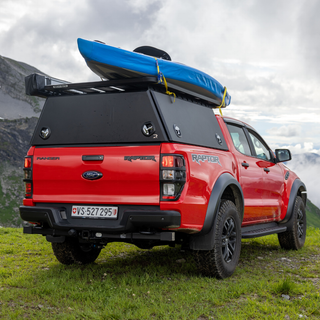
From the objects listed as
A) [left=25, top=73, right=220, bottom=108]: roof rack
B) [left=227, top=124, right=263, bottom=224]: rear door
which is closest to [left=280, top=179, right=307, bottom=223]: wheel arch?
[left=227, top=124, right=263, bottom=224]: rear door

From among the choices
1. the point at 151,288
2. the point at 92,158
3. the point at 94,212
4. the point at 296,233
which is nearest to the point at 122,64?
the point at 92,158

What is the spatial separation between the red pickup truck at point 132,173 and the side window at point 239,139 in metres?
0.55

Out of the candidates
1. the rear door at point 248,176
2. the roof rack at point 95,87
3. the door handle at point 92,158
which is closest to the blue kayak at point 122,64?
the roof rack at point 95,87

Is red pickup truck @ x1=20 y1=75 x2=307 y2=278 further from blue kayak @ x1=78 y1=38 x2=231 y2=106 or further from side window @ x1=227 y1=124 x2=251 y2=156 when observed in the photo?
side window @ x1=227 y1=124 x2=251 y2=156

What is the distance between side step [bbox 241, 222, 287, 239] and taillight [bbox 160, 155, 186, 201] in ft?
5.77

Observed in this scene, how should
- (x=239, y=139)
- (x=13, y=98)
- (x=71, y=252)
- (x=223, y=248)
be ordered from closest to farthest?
(x=223, y=248) → (x=71, y=252) → (x=239, y=139) → (x=13, y=98)

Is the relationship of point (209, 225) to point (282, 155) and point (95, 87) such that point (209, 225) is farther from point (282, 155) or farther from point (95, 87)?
point (282, 155)

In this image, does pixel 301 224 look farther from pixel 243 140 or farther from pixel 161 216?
pixel 161 216

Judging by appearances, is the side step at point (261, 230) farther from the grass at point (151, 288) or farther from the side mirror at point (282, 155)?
the side mirror at point (282, 155)

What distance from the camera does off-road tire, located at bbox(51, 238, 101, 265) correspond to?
5.38 m

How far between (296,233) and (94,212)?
4089mm

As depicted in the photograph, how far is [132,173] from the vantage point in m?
4.25

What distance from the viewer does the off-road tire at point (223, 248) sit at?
466cm

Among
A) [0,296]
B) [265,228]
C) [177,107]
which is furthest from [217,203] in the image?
[0,296]
